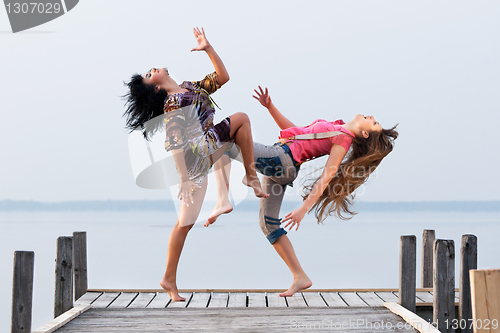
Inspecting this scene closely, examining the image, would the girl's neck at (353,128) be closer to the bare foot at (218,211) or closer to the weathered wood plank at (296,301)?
the bare foot at (218,211)

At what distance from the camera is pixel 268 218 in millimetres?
4973

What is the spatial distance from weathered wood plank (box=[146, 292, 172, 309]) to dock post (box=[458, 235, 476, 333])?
3.03 meters

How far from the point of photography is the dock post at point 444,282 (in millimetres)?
4586

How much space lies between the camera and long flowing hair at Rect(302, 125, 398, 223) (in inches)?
194

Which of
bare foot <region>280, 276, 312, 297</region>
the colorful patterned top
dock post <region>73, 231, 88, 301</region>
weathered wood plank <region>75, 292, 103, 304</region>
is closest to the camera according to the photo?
the colorful patterned top

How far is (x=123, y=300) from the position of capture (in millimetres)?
5262

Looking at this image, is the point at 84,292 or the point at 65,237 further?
the point at 84,292

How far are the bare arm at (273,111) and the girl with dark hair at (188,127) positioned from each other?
663 mm

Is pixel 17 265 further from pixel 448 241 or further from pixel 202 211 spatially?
pixel 448 241

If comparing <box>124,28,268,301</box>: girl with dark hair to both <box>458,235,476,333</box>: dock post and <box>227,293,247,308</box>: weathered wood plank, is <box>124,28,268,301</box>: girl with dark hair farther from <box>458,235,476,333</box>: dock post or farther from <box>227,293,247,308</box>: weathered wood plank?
<box>458,235,476,333</box>: dock post

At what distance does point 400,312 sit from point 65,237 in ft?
11.3

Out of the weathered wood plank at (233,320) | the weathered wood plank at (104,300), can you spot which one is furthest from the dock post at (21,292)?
the weathered wood plank at (104,300)

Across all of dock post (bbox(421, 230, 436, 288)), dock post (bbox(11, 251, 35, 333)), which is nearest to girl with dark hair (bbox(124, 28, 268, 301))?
dock post (bbox(11, 251, 35, 333))

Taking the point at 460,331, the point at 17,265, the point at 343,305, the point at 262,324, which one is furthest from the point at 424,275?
the point at 17,265
